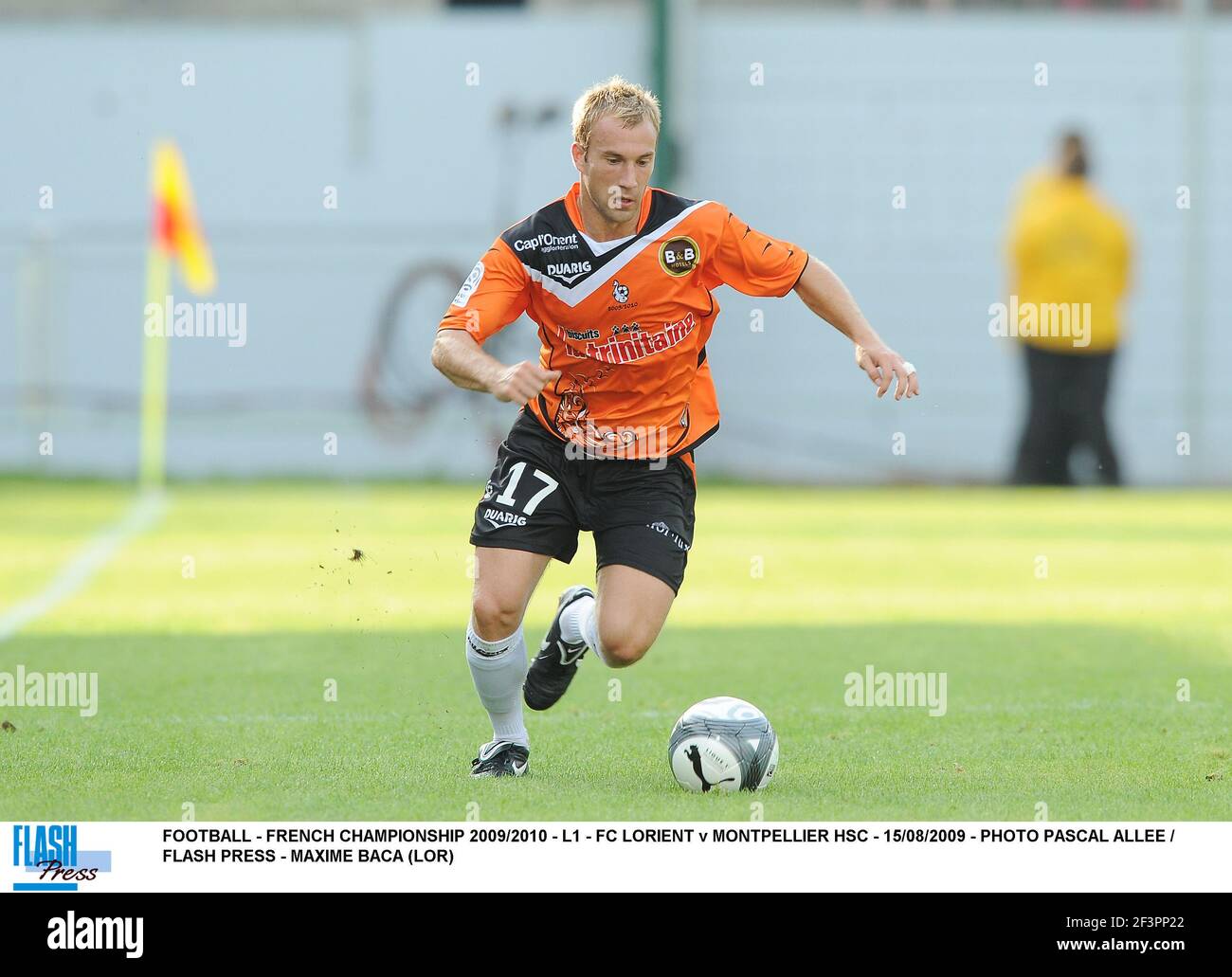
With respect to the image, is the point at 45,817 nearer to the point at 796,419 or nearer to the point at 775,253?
the point at 775,253

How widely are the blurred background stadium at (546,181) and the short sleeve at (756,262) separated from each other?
13772 mm

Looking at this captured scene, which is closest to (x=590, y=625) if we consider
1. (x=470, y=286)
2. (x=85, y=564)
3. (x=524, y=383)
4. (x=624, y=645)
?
(x=624, y=645)

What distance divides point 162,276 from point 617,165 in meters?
14.2

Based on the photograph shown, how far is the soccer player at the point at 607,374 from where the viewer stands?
6020 mm

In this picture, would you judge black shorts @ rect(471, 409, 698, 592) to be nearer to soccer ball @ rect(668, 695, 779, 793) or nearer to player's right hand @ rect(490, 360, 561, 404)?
soccer ball @ rect(668, 695, 779, 793)

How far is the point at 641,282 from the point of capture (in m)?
6.20

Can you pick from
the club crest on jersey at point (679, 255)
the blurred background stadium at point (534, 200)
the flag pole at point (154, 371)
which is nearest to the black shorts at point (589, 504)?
the club crest on jersey at point (679, 255)

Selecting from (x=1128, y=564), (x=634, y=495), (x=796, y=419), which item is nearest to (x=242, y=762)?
(x=634, y=495)

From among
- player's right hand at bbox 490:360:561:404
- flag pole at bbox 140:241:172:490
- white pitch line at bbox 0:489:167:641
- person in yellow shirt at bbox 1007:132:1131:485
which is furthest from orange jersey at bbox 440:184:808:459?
flag pole at bbox 140:241:172:490

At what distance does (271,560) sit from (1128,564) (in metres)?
5.58

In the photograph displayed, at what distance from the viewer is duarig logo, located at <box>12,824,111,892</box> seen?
4586mm

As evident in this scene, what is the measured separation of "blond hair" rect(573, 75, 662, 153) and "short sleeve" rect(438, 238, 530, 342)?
0.45 metres

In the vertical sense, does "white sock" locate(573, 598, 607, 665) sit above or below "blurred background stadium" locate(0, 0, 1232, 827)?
below

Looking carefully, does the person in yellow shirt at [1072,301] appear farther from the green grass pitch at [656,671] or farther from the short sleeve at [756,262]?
the short sleeve at [756,262]
